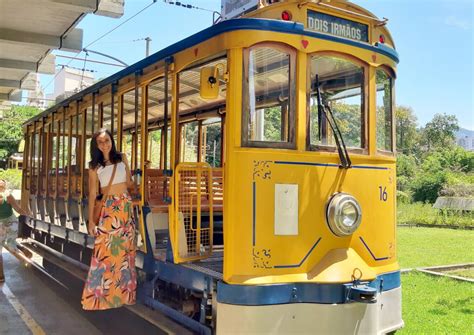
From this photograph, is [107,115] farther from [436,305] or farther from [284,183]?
[436,305]

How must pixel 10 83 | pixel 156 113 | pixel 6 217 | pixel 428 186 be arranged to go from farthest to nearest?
1. pixel 428 186
2. pixel 10 83
3. pixel 6 217
4. pixel 156 113

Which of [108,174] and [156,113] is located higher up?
[156,113]

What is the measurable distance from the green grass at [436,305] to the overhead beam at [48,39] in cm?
757

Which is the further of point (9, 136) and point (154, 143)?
point (9, 136)

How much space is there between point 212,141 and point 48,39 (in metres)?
4.50

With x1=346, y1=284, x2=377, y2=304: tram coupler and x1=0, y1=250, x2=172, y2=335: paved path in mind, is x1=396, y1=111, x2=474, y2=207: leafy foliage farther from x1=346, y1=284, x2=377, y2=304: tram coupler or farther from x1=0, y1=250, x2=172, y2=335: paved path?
x1=346, y1=284, x2=377, y2=304: tram coupler

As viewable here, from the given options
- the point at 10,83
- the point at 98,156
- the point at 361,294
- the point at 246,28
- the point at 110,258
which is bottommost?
the point at 361,294

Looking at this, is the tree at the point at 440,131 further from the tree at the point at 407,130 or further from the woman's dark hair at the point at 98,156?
the woman's dark hair at the point at 98,156

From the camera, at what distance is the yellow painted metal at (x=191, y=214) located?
14.3 feet

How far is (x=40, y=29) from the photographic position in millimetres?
9109

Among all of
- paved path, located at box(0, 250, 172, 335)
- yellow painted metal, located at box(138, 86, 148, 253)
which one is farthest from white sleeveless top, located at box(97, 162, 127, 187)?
paved path, located at box(0, 250, 172, 335)

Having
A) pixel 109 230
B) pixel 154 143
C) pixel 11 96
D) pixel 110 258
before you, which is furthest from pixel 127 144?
pixel 11 96

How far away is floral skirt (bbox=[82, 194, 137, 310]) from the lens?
4.62 metres

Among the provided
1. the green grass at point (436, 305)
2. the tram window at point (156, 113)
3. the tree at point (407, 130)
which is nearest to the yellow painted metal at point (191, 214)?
the tram window at point (156, 113)
